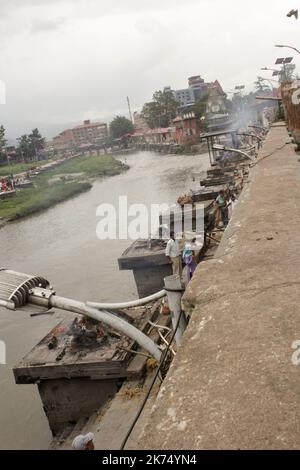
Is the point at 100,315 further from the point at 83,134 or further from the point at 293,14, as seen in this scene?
the point at 83,134

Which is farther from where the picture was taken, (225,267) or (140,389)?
(140,389)

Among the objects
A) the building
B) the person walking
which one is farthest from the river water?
the building

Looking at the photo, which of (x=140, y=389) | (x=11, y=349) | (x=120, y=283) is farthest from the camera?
(x=120, y=283)

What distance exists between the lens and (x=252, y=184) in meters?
9.03

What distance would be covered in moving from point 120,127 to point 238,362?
109 metres

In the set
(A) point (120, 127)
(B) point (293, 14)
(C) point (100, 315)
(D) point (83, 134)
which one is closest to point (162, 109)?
(A) point (120, 127)

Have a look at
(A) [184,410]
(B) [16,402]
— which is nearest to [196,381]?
(A) [184,410]

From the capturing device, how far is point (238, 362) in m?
2.53

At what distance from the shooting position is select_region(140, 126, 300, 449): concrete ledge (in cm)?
203

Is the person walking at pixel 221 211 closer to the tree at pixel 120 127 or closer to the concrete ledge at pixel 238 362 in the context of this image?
the concrete ledge at pixel 238 362

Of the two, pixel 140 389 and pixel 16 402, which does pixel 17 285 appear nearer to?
pixel 140 389

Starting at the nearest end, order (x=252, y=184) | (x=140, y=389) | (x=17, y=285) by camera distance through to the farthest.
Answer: (x=17, y=285) < (x=140, y=389) < (x=252, y=184)

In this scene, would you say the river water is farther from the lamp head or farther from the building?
the building
